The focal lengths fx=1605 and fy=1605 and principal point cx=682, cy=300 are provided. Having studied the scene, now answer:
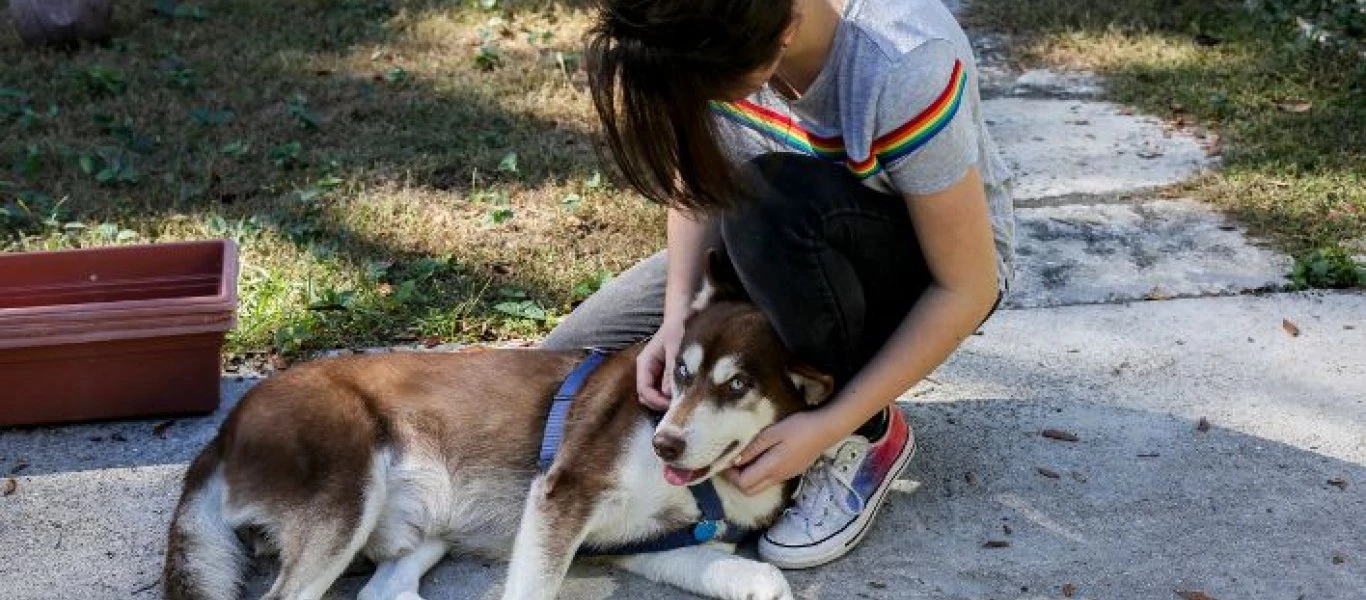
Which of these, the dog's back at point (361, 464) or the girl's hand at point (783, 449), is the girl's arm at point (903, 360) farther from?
the dog's back at point (361, 464)

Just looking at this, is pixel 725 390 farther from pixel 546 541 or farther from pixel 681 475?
pixel 546 541

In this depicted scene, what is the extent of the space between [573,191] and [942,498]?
7.48ft

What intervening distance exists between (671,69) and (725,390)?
785 millimetres

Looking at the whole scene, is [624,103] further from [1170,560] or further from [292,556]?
[1170,560]

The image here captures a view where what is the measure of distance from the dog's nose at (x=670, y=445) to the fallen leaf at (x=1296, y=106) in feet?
13.3

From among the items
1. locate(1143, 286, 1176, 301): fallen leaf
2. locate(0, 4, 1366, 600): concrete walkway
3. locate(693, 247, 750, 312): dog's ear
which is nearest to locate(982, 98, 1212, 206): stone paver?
locate(0, 4, 1366, 600): concrete walkway

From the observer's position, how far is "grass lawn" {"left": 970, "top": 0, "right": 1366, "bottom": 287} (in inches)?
202

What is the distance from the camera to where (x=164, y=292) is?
13.4ft

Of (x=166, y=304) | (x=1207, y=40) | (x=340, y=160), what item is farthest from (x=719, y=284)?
(x=1207, y=40)

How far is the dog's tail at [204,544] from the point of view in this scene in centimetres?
306

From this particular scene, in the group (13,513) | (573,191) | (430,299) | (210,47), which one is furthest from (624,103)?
(210,47)

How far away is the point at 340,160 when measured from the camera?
583 centimetres

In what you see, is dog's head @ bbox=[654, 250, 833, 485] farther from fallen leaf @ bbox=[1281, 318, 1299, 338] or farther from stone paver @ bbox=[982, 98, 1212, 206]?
stone paver @ bbox=[982, 98, 1212, 206]

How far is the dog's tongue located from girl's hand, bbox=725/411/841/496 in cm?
12
